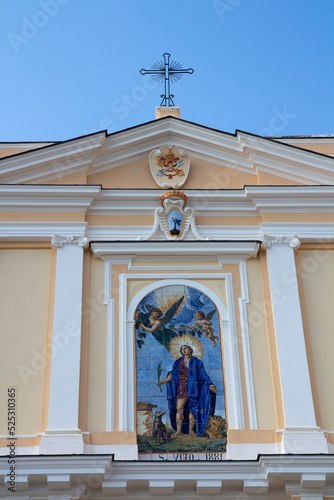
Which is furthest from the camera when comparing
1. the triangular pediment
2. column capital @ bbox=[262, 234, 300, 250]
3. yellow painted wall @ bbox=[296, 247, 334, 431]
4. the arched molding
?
the triangular pediment

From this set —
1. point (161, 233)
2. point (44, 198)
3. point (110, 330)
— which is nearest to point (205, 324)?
point (110, 330)

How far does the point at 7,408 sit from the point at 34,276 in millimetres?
1797

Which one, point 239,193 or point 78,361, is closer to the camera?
point 78,361

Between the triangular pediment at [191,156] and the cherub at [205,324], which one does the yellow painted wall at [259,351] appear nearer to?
the cherub at [205,324]

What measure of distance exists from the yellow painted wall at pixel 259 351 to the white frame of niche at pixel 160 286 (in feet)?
0.21

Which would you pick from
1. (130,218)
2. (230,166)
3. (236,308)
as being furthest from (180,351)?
(230,166)

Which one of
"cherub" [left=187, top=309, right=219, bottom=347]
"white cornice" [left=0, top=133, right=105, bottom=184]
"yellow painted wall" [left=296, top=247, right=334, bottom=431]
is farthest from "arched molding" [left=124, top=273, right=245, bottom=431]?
"white cornice" [left=0, top=133, right=105, bottom=184]

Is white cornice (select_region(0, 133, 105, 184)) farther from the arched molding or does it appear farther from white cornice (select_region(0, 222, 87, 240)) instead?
the arched molding

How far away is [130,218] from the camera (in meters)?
10.8

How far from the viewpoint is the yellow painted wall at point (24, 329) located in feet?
30.8

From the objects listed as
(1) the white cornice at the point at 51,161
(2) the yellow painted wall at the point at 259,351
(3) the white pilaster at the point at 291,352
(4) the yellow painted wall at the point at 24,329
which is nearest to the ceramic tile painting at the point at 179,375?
(2) the yellow painted wall at the point at 259,351

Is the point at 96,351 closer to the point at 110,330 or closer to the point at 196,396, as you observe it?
the point at 110,330

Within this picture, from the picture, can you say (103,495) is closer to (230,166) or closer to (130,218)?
(130,218)

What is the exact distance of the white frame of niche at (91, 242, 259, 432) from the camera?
9461mm
